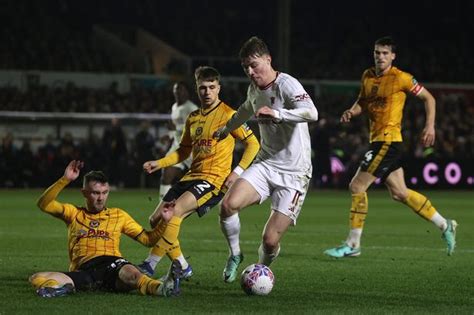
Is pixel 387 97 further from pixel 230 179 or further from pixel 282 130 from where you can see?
pixel 282 130

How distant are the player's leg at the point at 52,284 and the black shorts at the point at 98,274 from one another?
0.35ft

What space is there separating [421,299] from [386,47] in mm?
4210

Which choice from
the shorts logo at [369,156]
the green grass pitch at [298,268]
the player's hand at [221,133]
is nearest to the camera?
the green grass pitch at [298,268]

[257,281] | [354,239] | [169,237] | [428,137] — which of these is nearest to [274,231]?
[257,281]

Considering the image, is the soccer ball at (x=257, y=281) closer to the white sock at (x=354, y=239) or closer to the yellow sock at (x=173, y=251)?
the yellow sock at (x=173, y=251)

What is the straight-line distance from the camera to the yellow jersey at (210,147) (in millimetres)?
10070

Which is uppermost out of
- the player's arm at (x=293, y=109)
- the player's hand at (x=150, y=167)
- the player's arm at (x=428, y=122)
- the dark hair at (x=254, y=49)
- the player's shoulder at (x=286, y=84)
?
the dark hair at (x=254, y=49)

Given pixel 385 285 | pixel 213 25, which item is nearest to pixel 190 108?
pixel 385 285

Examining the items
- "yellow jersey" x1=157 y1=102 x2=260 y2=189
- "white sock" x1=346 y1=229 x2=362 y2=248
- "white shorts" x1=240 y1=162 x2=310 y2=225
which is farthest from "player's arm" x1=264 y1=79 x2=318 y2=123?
"white sock" x1=346 y1=229 x2=362 y2=248

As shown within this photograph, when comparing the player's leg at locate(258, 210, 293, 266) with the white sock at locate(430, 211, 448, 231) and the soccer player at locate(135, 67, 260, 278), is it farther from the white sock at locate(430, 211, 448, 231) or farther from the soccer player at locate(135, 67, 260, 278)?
the white sock at locate(430, 211, 448, 231)

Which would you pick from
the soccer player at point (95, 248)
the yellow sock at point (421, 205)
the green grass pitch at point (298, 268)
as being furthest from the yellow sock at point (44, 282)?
the yellow sock at point (421, 205)

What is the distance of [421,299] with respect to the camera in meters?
8.38

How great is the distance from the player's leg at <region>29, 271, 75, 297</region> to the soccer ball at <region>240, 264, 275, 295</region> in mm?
1369

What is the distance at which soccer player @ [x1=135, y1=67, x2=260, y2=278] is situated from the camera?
9.78m
